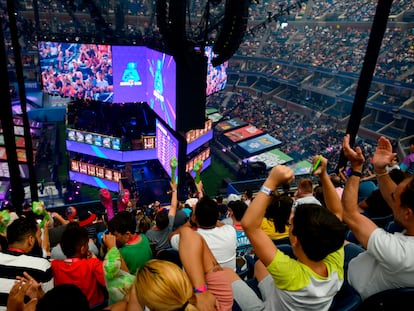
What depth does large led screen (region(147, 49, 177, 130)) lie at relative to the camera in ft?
36.3

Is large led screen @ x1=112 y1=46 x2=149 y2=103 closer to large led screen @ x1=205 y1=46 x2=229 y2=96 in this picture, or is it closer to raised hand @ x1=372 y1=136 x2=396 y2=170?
large led screen @ x1=205 y1=46 x2=229 y2=96

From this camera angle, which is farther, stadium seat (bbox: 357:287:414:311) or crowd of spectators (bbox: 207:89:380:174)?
crowd of spectators (bbox: 207:89:380:174)

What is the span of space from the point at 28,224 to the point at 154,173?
15330 mm

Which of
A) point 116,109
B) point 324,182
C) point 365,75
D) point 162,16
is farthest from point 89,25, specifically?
point 324,182

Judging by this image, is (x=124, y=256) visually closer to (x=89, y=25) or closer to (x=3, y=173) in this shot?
(x=3, y=173)

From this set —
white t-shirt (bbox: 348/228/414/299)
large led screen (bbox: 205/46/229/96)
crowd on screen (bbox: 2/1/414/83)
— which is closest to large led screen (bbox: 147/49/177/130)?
large led screen (bbox: 205/46/229/96)

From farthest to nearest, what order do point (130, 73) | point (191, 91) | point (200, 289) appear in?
point (130, 73) → point (191, 91) → point (200, 289)

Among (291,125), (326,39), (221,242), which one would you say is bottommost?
(291,125)

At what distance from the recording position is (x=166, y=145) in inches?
555

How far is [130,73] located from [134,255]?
1394 centimetres

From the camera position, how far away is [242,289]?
6.76 feet

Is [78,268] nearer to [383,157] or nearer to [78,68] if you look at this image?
[383,157]

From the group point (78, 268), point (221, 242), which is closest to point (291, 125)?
point (221, 242)

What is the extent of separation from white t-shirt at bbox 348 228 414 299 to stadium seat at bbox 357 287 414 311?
0.15 feet
